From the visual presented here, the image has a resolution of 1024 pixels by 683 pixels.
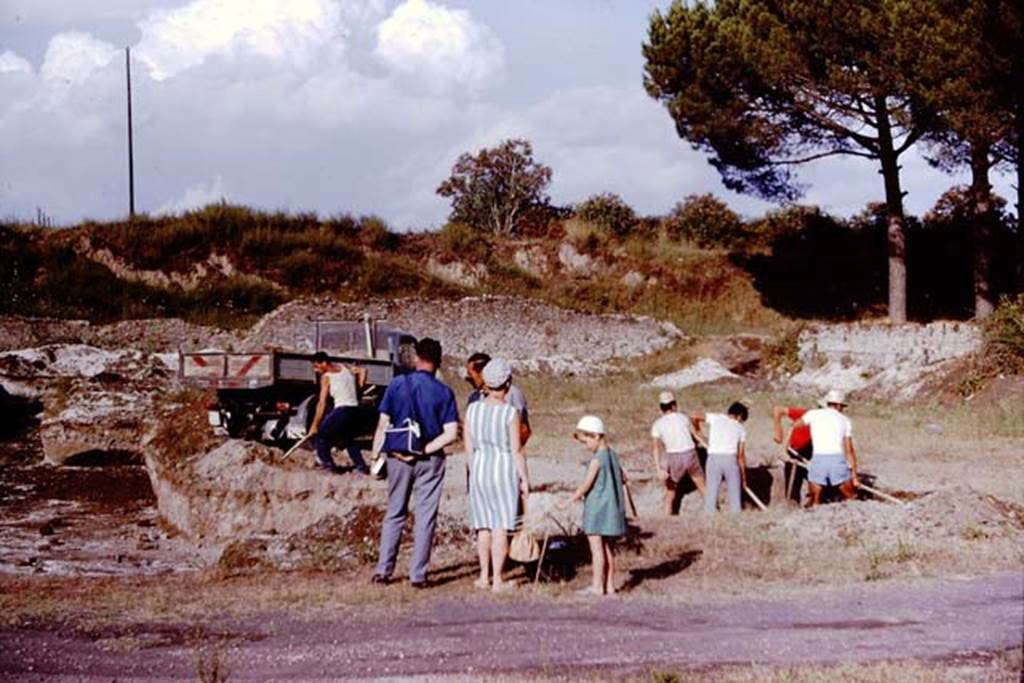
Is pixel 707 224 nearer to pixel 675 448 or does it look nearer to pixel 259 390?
pixel 259 390

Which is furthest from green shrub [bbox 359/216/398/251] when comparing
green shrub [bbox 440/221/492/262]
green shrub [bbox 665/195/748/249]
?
green shrub [bbox 665/195/748/249]

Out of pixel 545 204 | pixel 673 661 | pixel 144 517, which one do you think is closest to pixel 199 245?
pixel 545 204

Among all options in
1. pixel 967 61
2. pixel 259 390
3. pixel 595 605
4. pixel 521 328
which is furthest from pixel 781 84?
pixel 595 605

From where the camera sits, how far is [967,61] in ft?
98.4

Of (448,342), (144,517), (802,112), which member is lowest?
(144,517)

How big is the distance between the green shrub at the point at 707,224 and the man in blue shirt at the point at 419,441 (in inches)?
1743

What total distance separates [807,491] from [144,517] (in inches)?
350

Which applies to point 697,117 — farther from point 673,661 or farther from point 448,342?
point 673,661

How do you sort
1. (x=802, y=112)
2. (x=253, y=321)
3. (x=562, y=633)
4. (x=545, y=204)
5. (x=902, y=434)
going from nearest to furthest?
(x=562, y=633), (x=902, y=434), (x=802, y=112), (x=253, y=321), (x=545, y=204)

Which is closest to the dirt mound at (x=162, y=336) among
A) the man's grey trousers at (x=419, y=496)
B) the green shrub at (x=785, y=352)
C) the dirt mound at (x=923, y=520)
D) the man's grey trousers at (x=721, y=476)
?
the green shrub at (x=785, y=352)

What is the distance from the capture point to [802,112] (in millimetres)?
36031

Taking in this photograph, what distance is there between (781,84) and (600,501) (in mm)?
27637

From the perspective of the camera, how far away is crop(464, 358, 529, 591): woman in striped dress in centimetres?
960

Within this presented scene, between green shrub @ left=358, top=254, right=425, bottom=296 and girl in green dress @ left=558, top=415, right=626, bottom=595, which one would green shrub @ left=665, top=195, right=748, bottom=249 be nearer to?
green shrub @ left=358, top=254, right=425, bottom=296
